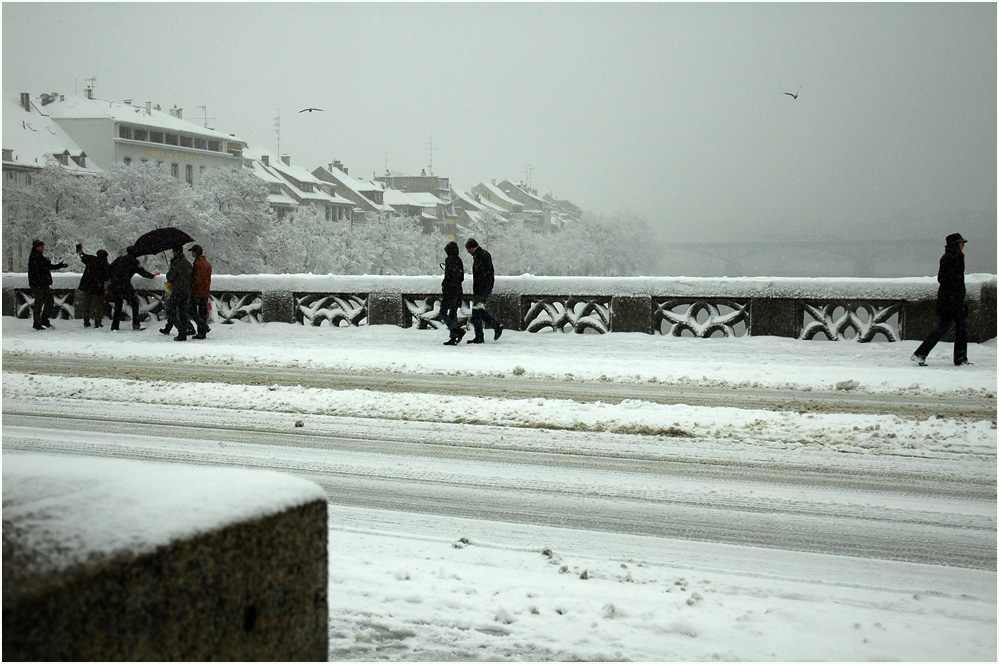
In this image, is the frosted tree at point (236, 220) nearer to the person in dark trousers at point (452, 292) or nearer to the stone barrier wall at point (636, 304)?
the stone barrier wall at point (636, 304)

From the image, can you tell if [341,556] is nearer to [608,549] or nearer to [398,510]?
[398,510]

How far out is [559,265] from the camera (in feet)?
424

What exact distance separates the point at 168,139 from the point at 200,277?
9533 cm

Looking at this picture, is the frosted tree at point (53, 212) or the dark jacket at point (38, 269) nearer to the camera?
the dark jacket at point (38, 269)

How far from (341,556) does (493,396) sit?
5697 millimetres

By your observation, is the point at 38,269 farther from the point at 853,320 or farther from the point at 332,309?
the point at 853,320

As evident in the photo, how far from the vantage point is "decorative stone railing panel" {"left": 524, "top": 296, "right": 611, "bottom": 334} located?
18031mm

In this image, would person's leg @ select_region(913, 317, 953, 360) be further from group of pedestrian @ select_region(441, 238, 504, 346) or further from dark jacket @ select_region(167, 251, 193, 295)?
dark jacket @ select_region(167, 251, 193, 295)

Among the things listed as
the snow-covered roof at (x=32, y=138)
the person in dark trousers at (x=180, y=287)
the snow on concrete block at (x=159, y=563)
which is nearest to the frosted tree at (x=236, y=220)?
the snow-covered roof at (x=32, y=138)

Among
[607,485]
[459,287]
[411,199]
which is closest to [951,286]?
[459,287]

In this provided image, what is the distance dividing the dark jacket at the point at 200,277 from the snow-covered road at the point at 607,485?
4.65 m

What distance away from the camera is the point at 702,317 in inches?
682

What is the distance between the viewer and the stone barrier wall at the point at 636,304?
16.0 metres

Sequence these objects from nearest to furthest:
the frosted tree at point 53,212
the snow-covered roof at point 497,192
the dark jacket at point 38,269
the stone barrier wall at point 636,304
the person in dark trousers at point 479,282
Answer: the stone barrier wall at point 636,304 → the person in dark trousers at point 479,282 → the dark jacket at point 38,269 → the frosted tree at point 53,212 → the snow-covered roof at point 497,192
